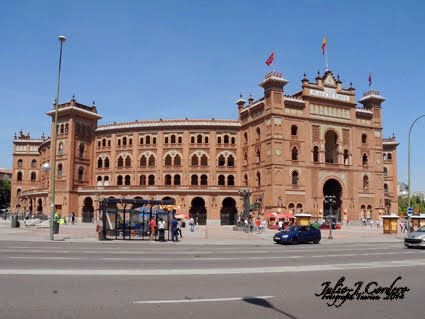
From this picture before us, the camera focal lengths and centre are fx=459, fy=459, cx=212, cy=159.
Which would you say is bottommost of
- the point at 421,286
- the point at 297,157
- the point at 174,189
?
the point at 421,286

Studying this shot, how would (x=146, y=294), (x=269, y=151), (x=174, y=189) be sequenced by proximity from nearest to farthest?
(x=146, y=294), (x=269, y=151), (x=174, y=189)

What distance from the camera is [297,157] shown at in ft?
211

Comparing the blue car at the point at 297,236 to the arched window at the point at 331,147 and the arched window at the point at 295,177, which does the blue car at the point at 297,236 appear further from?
the arched window at the point at 331,147

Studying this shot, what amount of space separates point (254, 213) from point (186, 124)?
17.9m

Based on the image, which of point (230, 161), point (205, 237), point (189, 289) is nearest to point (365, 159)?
point (230, 161)

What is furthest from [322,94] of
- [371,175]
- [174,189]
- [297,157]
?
[174,189]

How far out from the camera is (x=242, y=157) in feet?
234

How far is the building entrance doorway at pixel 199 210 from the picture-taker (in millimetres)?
66125

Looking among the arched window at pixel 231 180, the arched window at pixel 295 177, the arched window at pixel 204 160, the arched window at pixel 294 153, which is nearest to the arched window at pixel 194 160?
the arched window at pixel 204 160

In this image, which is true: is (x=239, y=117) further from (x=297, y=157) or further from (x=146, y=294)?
(x=146, y=294)

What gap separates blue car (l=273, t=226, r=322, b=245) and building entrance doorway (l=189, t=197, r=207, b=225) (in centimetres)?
3530

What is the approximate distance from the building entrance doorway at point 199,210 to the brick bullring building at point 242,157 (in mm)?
214

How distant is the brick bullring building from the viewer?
63.2 metres

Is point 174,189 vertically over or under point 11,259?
over
